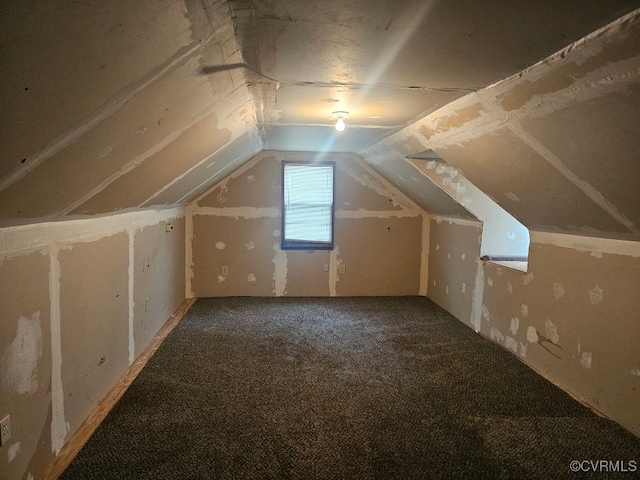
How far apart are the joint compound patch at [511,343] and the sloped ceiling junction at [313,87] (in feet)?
3.71

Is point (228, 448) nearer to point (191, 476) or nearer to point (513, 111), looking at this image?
point (191, 476)

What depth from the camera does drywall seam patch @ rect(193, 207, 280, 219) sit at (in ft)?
16.5

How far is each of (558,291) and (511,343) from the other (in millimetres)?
764

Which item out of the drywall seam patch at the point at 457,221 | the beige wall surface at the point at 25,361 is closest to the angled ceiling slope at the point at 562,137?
the drywall seam patch at the point at 457,221

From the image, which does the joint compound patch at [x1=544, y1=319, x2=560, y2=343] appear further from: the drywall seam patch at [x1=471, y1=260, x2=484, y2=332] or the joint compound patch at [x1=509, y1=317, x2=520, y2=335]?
the drywall seam patch at [x1=471, y1=260, x2=484, y2=332]

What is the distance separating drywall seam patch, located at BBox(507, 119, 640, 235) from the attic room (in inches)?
0.6

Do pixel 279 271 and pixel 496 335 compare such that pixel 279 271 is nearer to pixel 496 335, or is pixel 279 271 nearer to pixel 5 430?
pixel 496 335

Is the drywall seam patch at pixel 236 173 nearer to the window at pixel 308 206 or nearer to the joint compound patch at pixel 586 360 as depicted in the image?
the window at pixel 308 206

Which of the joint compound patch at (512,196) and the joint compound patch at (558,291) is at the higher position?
the joint compound patch at (512,196)

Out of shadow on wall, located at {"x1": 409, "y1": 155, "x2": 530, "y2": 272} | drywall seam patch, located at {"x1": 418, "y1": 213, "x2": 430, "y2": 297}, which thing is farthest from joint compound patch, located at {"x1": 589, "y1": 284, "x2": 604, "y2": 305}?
drywall seam patch, located at {"x1": 418, "y1": 213, "x2": 430, "y2": 297}

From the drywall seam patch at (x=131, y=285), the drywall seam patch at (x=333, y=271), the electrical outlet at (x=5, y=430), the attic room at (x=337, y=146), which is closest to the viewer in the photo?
the attic room at (x=337, y=146)

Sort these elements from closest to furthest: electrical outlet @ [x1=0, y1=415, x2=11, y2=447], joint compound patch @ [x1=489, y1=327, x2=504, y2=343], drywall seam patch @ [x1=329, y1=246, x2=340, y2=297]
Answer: electrical outlet @ [x1=0, y1=415, x2=11, y2=447], joint compound patch @ [x1=489, y1=327, x2=504, y2=343], drywall seam patch @ [x1=329, y1=246, x2=340, y2=297]

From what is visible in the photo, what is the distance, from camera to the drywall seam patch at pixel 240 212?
504 centimetres

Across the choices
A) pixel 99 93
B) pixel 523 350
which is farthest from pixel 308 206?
pixel 99 93
